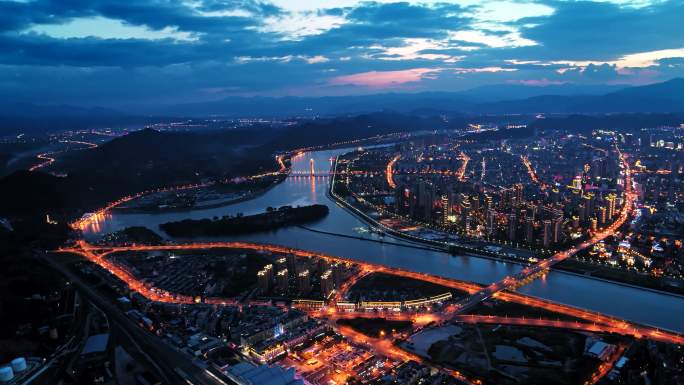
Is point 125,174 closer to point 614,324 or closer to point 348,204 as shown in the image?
point 348,204

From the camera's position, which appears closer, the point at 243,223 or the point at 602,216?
the point at 602,216

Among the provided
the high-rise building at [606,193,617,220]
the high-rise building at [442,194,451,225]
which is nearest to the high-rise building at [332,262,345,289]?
the high-rise building at [442,194,451,225]

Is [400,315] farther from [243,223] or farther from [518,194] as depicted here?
[518,194]

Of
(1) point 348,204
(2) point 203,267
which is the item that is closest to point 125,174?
(1) point 348,204

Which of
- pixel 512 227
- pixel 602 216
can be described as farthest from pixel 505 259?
pixel 602 216

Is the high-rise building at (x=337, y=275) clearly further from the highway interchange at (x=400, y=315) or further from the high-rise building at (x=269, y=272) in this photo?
the high-rise building at (x=269, y=272)

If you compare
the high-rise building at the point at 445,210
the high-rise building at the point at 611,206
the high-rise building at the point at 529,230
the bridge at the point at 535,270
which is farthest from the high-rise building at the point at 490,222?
the high-rise building at the point at 611,206

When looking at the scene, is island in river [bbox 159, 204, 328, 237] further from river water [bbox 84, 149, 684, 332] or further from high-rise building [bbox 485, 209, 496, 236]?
high-rise building [bbox 485, 209, 496, 236]
